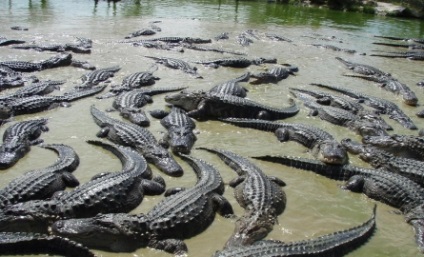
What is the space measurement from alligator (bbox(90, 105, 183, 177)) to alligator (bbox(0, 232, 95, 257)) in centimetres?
236

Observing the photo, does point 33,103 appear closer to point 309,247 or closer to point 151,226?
point 151,226

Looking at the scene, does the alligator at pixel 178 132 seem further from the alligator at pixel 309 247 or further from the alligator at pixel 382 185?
the alligator at pixel 309 247

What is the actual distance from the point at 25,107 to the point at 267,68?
7.74m

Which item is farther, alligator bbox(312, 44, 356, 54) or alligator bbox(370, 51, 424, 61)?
alligator bbox(312, 44, 356, 54)

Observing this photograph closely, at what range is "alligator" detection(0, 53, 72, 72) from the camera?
1157cm

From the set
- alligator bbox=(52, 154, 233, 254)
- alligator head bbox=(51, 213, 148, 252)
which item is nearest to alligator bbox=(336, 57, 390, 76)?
alligator bbox=(52, 154, 233, 254)

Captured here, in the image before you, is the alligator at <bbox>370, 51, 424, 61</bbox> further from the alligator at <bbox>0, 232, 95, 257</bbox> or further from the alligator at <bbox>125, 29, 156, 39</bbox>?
the alligator at <bbox>0, 232, 95, 257</bbox>

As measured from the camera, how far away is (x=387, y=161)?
7395 millimetres

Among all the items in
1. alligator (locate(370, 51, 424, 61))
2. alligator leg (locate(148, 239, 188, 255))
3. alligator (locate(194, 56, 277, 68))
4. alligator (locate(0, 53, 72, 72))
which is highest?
alligator (locate(370, 51, 424, 61))

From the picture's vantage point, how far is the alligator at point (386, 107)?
388 inches

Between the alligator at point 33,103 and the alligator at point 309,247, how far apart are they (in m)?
5.83

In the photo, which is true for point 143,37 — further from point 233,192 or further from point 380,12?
point 380,12

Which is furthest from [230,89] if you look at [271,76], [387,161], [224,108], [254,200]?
[254,200]

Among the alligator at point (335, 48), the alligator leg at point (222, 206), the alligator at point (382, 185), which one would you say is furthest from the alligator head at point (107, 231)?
the alligator at point (335, 48)
